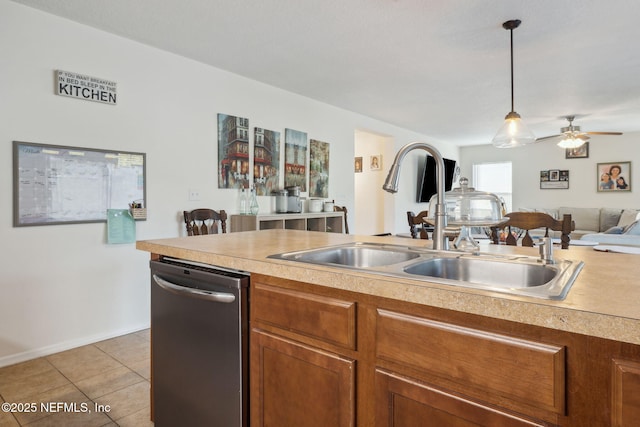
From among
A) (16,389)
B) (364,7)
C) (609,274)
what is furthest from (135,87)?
(609,274)

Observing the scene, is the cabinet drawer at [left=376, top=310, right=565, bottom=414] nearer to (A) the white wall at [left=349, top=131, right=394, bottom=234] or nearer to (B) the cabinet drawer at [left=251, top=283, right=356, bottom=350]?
(B) the cabinet drawer at [left=251, top=283, right=356, bottom=350]

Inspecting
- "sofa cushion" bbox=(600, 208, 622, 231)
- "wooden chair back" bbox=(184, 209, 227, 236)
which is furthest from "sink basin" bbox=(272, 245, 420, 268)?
"sofa cushion" bbox=(600, 208, 622, 231)

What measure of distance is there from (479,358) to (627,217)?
705cm

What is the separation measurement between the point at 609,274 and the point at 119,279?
10.0 ft

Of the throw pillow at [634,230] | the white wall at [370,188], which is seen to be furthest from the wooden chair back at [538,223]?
the white wall at [370,188]

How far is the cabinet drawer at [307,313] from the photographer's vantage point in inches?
39.3

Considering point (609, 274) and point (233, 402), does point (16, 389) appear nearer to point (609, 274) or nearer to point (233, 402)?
point (233, 402)

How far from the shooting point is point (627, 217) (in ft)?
19.8

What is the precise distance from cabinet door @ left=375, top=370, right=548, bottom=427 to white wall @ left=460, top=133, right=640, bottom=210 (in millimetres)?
7995

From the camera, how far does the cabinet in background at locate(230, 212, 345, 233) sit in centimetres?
350

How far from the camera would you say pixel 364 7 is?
239 cm

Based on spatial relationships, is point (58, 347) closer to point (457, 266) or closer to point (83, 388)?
point (83, 388)

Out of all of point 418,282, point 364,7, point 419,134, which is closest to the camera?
point 418,282

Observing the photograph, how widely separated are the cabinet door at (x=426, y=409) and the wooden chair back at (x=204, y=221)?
2546mm
